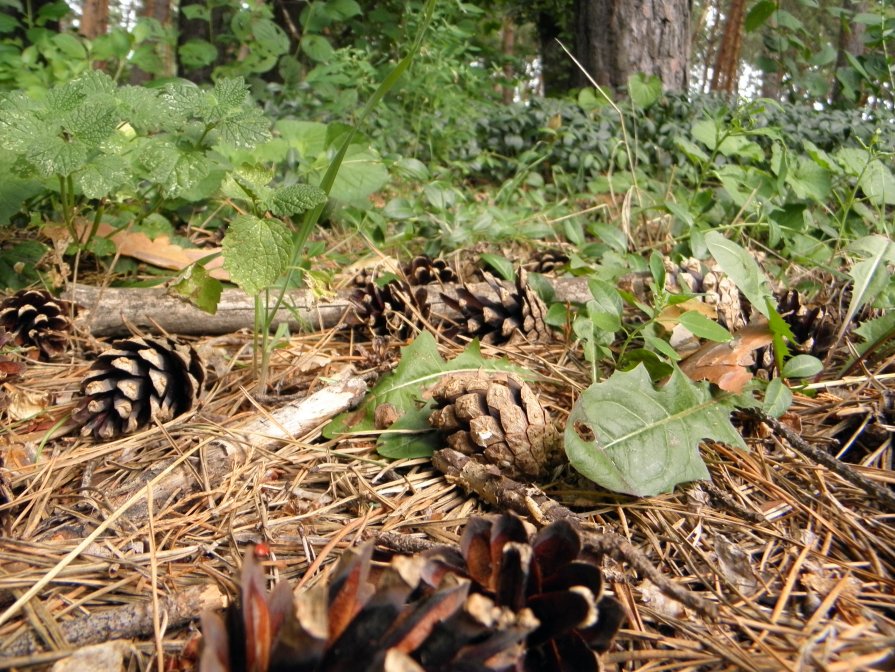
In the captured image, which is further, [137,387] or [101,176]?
[101,176]

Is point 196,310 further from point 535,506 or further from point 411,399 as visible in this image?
point 535,506

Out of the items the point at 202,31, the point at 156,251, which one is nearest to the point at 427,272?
the point at 156,251

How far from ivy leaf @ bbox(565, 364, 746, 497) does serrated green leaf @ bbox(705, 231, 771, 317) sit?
0.32 meters

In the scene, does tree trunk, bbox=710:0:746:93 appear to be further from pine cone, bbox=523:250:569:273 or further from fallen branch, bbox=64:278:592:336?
fallen branch, bbox=64:278:592:336

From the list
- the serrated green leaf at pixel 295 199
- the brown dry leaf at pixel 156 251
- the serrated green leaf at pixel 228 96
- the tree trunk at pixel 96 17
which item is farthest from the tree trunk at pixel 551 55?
the tree trunk at pixel 96 17

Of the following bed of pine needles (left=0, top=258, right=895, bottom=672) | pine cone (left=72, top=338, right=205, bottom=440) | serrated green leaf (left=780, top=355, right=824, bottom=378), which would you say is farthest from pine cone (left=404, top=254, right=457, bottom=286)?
serrated green leaf (left=780, top=355, right=824, bottom=378)

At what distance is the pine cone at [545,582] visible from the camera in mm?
710

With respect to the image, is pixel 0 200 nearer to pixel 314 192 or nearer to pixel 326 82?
pixel 314 192

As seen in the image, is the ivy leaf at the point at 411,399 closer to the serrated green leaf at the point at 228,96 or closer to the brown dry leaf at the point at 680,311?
the brown dry leaf at the point at 680,311

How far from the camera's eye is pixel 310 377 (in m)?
1.60

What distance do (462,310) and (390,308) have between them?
0.22 metres

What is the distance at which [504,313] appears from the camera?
5.93 feet

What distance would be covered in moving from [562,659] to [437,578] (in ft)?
0.57

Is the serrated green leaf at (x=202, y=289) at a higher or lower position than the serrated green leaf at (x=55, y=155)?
lower
